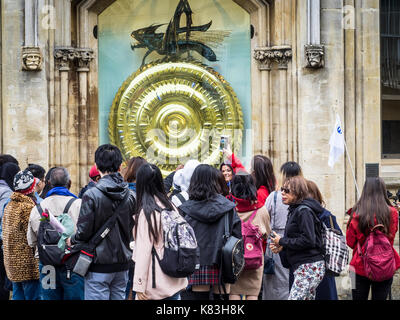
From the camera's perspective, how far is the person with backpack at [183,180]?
5.52 m

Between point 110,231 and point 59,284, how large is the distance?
0.83m

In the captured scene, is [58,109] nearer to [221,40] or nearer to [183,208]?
[221,40]

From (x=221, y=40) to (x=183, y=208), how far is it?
4517 millimetres

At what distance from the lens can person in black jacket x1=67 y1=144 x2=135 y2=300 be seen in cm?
448

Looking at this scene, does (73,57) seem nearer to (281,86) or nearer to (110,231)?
(281,86)

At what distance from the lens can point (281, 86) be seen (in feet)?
27.7

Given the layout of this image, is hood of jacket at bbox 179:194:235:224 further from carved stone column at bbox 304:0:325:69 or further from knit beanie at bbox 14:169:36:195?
carved stone column at bbox 304:0:325:69

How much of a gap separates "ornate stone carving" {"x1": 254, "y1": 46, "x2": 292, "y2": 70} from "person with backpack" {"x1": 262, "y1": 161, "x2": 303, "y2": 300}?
295 cm

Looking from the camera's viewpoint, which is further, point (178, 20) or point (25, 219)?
point (178, 20)

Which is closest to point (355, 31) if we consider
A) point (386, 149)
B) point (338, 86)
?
point (338, 86)

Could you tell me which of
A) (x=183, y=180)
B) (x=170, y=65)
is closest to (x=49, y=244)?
(x=183, y=180)

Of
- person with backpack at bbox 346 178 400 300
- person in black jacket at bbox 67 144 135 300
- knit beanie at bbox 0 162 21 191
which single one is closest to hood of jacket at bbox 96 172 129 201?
person in black jacket at bbox 67 144 135 300
